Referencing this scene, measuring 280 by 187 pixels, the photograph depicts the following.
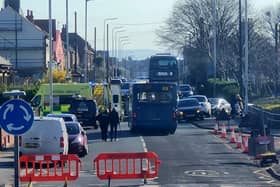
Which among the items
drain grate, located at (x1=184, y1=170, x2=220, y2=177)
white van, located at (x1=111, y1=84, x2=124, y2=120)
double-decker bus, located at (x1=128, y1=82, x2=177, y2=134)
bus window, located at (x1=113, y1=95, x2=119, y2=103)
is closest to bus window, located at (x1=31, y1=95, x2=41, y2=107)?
double-decker bus, located at (x1=128, y1=82, x2=177, y2=134)

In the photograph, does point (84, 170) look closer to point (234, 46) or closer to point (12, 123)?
point (12, 123)

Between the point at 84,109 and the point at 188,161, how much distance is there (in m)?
20.5

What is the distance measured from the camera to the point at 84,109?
4950 centimetres

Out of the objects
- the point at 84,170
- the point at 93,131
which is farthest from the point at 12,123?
the point at 93,131

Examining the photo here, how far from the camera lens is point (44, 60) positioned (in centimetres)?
8156

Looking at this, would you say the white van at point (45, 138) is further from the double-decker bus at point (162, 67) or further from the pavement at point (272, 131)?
the double-decker bus at point (162, 67)

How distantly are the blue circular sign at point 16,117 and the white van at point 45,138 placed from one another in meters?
12.2

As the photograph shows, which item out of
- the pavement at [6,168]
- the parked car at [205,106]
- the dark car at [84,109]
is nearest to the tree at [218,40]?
the parked car at [205,106]

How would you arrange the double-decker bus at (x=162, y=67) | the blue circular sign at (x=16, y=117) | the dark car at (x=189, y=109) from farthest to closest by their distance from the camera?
the double-decker bus at (x=162, y=67)
the dark car at (x=189, y=109)
the blue circular sign at (x=16, y=117)

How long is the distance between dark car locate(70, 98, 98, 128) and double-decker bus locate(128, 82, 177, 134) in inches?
195

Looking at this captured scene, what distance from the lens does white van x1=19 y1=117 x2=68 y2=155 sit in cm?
2855

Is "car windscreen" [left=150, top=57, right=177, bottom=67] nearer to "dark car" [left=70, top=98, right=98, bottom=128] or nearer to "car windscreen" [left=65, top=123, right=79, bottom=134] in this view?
"dark car" [left=70, top=98, right=98, bottom=128]

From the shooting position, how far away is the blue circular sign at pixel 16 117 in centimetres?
1620

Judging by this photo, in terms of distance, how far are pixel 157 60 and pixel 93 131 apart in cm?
2745
